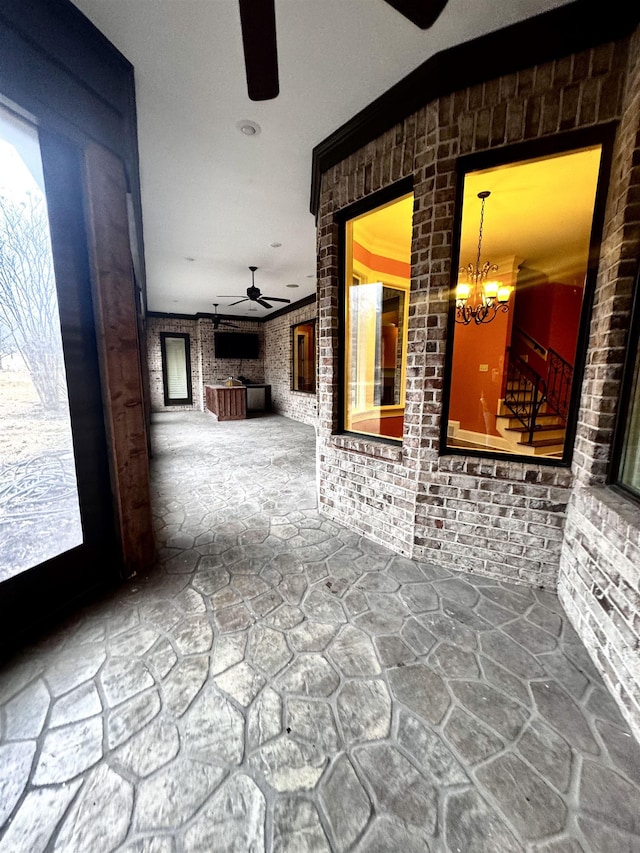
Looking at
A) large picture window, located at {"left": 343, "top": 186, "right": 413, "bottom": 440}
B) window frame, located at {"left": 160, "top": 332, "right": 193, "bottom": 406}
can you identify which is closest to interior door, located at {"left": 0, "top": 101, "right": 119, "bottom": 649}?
large picture window, located at {"left": 343, "top": 186, "right": 413, "bottom": 440}

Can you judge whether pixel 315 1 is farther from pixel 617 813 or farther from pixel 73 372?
pixel 617 813

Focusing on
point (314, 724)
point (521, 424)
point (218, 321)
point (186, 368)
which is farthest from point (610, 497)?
point (186, 368)

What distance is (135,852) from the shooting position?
93 centimetres

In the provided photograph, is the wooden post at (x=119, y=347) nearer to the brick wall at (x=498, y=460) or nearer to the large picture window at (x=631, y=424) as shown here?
the brick wall at (x=498, y=460)

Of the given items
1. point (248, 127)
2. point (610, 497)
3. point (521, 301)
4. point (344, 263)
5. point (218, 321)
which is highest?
point (248, 127)

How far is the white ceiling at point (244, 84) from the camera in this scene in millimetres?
1637

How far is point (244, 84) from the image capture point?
206 centimetres

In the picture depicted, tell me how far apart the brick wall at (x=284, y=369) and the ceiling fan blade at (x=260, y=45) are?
7.04 metres

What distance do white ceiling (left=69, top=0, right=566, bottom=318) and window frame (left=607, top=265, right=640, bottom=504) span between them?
5.17 feet

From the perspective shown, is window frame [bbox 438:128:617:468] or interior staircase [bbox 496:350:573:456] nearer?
window frame [bbox 438:128:617:468]

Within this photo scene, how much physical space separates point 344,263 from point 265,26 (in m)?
1.76

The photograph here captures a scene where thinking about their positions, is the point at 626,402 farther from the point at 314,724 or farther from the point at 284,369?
the point at 284,369

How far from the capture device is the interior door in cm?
157

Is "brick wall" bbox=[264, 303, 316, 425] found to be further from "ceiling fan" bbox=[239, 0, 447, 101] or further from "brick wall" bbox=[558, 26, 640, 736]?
"ceiling fan" bbox=[239, 0, 447, 101]
